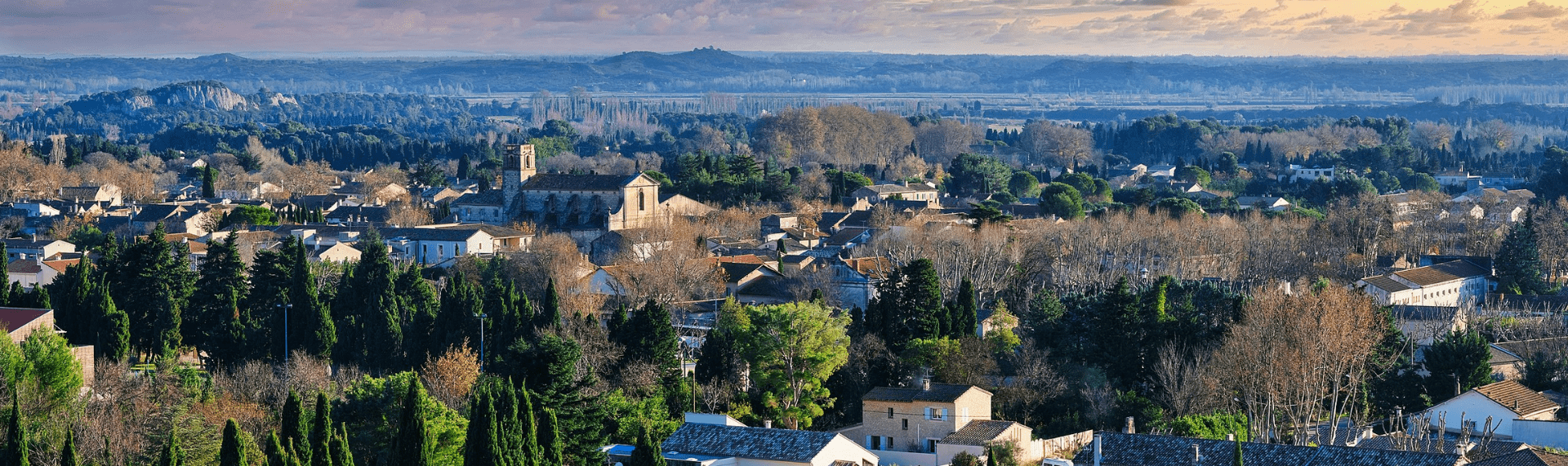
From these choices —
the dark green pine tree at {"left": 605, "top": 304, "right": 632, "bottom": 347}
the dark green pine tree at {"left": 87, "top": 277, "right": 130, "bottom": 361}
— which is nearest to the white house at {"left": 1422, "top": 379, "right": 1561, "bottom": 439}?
the dark green pine tree at {"left": 605, "top": 304, "right": 632, "bottom": 347}

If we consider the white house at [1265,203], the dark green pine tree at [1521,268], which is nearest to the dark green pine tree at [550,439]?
the dark green pine tree at [1521,268]

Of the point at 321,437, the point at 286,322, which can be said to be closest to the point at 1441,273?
the point at 286,322

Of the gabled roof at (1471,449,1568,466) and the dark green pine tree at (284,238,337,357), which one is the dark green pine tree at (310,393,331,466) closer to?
the dark green pine tree at (284,238,337,357)

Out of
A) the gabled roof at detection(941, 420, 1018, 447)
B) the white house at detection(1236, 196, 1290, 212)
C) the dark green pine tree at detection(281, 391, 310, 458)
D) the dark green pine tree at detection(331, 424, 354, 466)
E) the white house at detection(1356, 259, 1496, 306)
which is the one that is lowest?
the white house at detection(1236, 196, 1290, 212)

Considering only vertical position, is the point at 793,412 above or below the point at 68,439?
below

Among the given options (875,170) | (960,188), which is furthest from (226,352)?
(875,170)

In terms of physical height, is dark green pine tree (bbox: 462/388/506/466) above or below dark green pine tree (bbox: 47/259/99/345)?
above

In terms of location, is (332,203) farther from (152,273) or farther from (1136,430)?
(1136,430)
